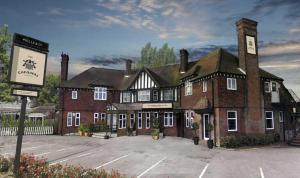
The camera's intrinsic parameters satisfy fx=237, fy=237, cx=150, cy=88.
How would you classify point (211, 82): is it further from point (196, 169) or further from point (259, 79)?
point (196, 169)

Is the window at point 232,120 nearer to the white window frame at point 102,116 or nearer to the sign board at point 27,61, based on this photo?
the sign board at point 27,61

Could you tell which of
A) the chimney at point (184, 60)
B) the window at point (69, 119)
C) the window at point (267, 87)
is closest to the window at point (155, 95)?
the chimney at point (184, 60)

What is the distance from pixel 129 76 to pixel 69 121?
39.6 ft

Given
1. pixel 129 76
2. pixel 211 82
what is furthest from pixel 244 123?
pixel 129 76

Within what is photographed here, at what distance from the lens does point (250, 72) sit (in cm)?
2436

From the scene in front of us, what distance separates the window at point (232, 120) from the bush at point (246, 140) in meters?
1.15

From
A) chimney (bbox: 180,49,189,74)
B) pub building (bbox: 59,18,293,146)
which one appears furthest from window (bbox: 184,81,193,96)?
chimney (bbox: 180,49,189,74)

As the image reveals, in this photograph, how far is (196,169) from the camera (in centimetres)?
1336

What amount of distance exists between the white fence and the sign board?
80.0 ft

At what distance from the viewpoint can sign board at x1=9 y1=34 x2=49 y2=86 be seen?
10484mm

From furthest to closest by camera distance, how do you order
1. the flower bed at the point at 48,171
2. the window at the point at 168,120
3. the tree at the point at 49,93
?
the tree at the point at 49,93
the window at the point at 168,120
the flower bed at the point at 48,171

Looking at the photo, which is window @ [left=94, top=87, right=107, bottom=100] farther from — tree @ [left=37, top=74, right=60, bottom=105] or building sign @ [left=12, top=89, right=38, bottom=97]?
tree @ [left=37, top=74, right=60, bottom=105]

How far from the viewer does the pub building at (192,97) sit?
75.9ft

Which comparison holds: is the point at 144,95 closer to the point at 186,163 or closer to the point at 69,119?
the point at 69,119
